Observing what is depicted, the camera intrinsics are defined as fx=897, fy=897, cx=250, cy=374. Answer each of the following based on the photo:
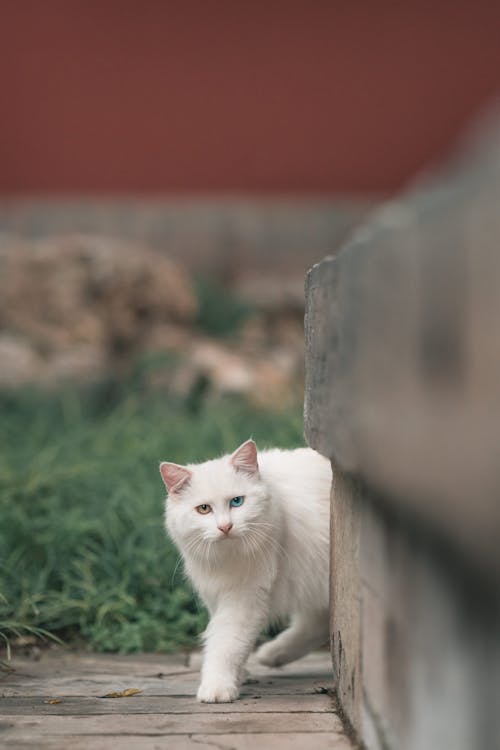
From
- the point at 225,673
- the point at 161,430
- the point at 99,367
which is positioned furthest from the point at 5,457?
the point at 225,673

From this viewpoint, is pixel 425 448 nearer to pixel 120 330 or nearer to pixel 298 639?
pixel 298 639

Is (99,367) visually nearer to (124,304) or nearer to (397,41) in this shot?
(124,304)

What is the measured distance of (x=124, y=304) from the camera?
7.00 meters

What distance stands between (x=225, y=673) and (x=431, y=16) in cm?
654

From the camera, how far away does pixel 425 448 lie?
1.09 meters

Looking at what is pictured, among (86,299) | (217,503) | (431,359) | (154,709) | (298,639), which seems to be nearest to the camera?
(431,359)

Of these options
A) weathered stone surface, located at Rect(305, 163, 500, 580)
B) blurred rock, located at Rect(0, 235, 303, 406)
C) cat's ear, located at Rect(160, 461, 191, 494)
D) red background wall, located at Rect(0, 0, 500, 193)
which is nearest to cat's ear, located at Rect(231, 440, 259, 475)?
cat's ear, located at Rect(160, 461, 191, 494)

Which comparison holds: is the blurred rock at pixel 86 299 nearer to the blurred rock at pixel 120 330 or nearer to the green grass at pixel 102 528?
the blurred rock at pixel 120 330

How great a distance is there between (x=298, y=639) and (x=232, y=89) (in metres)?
6.16

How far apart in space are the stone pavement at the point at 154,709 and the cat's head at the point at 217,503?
1.27 feet

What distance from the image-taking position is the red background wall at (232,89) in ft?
24.5

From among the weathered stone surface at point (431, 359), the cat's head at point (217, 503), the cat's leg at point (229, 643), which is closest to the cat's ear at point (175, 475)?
the cat's head at point (217, 503)

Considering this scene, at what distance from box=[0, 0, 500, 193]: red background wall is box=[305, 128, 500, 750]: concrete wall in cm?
641

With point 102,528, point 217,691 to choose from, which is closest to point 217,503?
point 217,691
